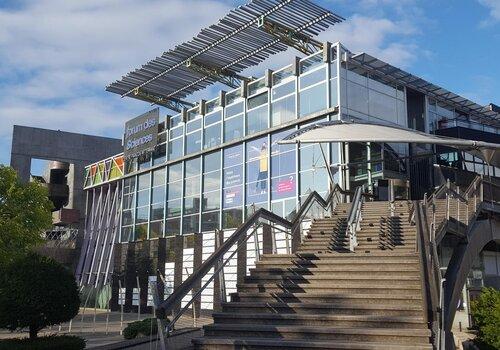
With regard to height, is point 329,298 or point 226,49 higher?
point 226,49

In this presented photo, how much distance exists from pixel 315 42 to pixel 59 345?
67.4 ft

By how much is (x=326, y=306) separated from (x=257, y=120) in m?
18.9

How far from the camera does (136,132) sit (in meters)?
35.7

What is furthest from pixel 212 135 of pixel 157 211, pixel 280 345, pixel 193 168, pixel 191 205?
pixel 280 345

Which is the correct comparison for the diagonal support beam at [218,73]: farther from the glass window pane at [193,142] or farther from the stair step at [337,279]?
the stair step at [337,279]

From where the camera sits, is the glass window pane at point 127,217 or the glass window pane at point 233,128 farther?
the glass window pane at point 127,217

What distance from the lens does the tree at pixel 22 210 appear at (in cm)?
1966

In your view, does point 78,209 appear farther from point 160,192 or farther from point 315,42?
point 315,42

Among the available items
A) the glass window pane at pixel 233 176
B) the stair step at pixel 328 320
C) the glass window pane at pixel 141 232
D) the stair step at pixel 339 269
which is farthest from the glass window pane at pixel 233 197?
the stair step at pixel 328 320

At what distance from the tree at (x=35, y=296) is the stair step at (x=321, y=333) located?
240cm

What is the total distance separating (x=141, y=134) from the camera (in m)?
35.1

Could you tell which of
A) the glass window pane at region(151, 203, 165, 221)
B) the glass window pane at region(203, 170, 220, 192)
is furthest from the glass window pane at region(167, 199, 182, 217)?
the glass window pane at region(203, 170, 220, 192)

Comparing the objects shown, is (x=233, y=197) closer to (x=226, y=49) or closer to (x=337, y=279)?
(x=226, y=49)

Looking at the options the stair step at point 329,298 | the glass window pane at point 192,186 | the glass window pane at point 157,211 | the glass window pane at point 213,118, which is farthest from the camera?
the glass window pane at point 157,211
